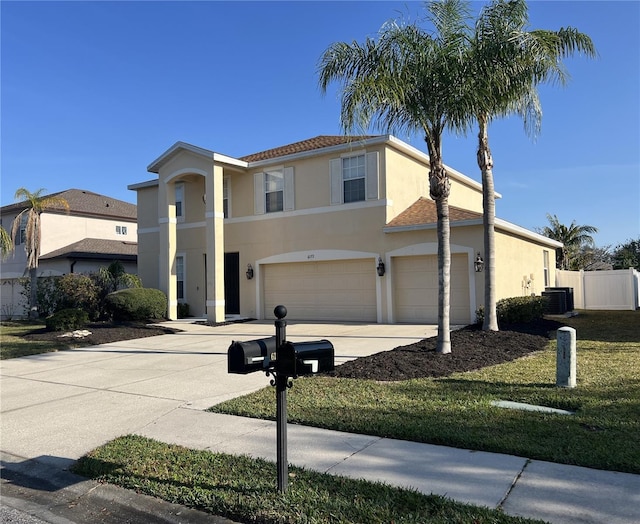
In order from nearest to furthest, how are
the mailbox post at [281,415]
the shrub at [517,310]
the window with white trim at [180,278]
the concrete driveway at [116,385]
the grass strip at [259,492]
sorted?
the grass strip at [259,492], the mailbox post at [281,415], the concrete driveway at [116,385], the shrub at [517,310], the window with white trim at [180,278]

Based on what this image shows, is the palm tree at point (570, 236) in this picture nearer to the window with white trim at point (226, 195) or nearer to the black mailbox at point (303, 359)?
the window with white trim at point (226, 195)

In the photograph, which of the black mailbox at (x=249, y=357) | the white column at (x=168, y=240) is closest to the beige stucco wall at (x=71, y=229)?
the white column at (x=168, y=240)

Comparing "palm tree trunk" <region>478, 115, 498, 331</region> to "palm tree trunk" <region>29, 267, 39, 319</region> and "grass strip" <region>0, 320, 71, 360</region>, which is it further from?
"palm tree trunk" <region>29, 267, 39, 319</region>

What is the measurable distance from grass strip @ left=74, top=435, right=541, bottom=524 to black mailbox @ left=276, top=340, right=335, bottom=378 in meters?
0.99

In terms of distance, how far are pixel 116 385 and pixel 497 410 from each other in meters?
6.23

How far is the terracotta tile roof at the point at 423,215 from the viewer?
15.8 meters

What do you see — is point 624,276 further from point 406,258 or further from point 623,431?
point 623,431

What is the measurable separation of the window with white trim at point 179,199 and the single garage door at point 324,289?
16.8 ft

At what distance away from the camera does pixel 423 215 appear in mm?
17234

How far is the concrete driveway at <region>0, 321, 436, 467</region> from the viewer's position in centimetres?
611

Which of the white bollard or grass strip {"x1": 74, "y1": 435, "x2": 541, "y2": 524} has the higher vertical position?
the white bollard

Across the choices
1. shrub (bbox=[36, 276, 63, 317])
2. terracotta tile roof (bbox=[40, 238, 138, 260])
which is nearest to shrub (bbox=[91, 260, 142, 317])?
shrub (bbox=[36, 276, 63, 317])

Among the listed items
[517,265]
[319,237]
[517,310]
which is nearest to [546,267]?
[517,265]

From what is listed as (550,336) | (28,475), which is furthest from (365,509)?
(550,336)
